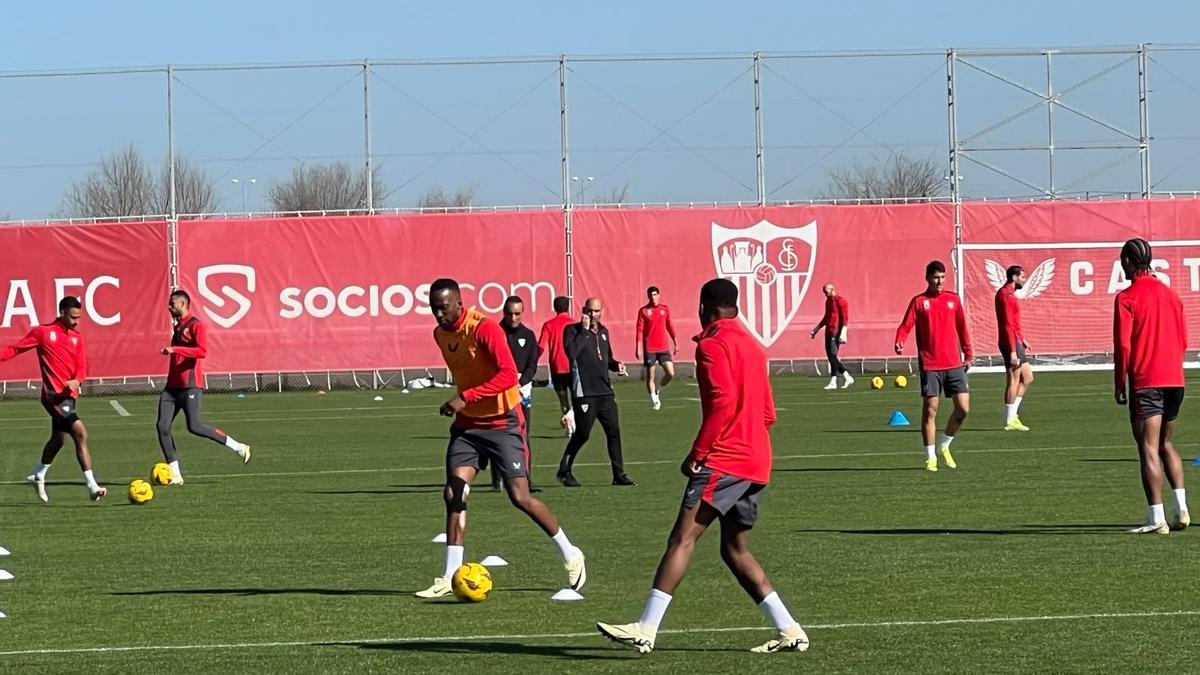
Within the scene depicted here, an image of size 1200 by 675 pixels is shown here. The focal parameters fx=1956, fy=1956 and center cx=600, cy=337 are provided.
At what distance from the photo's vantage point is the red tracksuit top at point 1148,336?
47.0ft

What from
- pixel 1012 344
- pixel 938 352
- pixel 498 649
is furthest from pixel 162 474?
pixel 498 649

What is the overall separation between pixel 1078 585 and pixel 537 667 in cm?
414

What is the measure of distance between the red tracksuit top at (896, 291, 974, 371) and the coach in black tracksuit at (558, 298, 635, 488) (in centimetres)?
335

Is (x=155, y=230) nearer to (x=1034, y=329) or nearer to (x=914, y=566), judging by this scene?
(x=1034, y=329)

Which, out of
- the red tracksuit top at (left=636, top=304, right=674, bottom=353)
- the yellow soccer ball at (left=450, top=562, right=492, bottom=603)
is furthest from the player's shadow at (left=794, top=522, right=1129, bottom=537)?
the red tracksuit top at (left=636, top=304, right=674, bottom=353)

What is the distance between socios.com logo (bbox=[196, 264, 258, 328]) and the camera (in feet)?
147

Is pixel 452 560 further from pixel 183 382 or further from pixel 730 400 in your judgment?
pixel 183 382

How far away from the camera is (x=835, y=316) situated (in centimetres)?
4188

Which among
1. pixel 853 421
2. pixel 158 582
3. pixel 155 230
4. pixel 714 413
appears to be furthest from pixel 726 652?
pixel 155 230

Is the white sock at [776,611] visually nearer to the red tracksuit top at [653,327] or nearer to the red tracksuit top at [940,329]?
the red tracksuit top at [940,329]

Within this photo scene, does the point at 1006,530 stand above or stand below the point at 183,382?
below

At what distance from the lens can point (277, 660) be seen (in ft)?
32.8

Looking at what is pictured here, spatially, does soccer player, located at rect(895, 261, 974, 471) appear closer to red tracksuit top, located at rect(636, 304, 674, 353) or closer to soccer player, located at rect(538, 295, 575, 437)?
soccer player, located at rect(538, 295, 575, 437)

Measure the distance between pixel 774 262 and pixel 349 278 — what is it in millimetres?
10027
